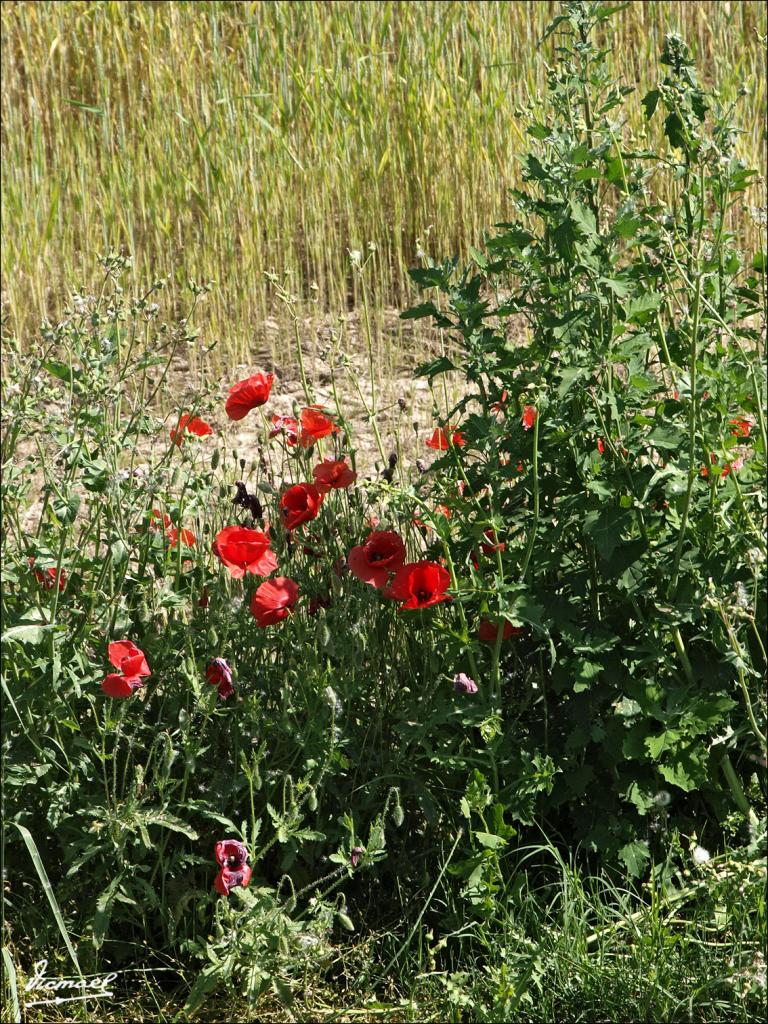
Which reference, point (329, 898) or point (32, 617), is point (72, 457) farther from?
point (329, 898)

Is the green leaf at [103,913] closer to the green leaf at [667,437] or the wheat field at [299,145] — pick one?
the green leaf at [667,437]

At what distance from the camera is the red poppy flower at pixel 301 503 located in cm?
211

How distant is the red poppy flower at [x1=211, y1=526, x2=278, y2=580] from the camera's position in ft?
6.70

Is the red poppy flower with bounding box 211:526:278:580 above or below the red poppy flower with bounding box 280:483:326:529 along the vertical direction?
below

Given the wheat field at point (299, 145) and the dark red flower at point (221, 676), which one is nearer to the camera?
the dark red flower at point (221, 676)

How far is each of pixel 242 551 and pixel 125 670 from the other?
0.90 feet

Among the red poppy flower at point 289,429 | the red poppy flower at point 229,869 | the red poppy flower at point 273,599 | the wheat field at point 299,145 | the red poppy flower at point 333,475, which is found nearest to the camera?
the red poppy flower at point 229,869

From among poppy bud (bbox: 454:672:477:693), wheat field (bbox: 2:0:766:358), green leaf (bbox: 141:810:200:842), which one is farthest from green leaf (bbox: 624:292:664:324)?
wheat field (bbox: 2:0:766:358)

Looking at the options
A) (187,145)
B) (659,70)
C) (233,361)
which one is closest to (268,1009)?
(233,361)

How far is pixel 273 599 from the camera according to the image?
6.63 feet

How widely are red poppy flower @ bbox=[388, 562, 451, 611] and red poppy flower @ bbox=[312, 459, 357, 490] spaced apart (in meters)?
0.22

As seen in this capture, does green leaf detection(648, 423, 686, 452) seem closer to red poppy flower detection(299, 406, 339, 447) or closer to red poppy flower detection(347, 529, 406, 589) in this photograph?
red poppy flower detection(347, 529, 406, 589)

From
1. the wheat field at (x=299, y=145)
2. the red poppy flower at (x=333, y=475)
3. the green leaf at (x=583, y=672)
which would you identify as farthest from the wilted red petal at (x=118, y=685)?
the wheat field at (x=299, y=145)

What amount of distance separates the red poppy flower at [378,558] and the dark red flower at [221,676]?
0.27 m
